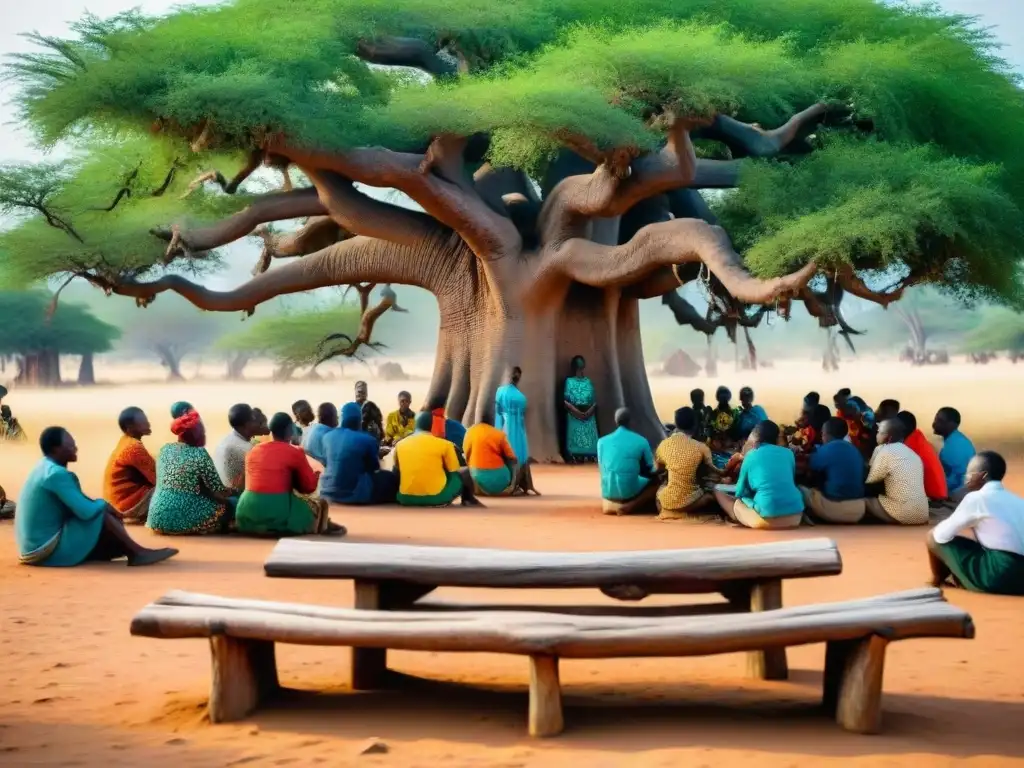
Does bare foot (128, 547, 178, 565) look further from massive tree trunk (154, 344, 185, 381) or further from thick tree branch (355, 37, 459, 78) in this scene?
massive tree trunk (154, 344, 185, 381)

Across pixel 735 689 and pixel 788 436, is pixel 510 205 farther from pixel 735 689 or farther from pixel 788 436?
pixel 735 689

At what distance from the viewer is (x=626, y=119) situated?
16.8 meters

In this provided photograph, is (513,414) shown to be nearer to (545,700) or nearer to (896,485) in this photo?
(896,485)

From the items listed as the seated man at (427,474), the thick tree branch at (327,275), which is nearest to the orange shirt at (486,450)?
the seated man at (427,474)

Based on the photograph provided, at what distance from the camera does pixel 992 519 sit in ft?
26.4

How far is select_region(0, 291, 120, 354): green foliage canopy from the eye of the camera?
6094cm

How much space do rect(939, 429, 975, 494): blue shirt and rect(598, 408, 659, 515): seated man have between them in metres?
2.65

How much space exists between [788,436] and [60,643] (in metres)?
9.12

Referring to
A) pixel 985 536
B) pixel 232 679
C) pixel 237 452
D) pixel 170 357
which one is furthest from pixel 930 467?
pixel 170 357

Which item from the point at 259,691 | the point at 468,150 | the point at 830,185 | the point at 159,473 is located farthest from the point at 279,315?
the point at 259,691

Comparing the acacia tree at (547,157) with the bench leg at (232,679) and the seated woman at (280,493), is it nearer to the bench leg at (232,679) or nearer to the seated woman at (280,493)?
the seated woman at (280,493)

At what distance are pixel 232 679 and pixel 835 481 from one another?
23.7 ft

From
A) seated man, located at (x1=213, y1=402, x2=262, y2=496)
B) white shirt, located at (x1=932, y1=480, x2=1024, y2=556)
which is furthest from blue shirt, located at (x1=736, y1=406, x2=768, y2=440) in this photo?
white shirt, located at (x1=932, y1=480, x2=1024, y2=556)

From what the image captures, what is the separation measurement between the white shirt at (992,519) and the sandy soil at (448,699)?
34 centimetres
